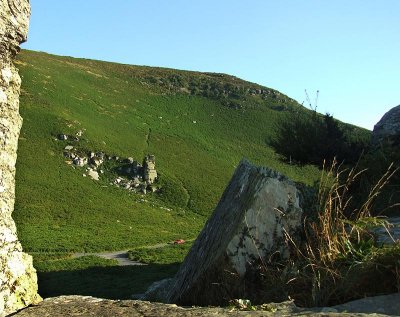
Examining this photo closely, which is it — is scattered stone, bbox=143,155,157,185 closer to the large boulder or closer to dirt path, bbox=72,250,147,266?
dirt path, bbox=72,250,147,266

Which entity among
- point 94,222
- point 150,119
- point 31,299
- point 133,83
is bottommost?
point 94,222

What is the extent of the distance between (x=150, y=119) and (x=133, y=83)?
93.4ft

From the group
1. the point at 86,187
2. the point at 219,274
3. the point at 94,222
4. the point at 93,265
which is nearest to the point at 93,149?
the point at 86,187

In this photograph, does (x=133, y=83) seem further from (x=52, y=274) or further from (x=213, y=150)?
(x=52, y=274)

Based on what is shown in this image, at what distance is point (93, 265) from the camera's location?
28719 mm

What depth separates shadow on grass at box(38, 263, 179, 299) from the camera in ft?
61.7

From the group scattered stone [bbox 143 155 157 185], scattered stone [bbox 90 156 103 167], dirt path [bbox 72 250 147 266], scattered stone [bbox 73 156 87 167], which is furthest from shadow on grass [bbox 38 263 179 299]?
scattered stone [bbox 90 156 103 167]

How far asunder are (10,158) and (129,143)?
84.1m

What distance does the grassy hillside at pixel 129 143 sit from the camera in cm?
5622

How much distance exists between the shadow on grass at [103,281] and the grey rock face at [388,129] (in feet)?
33.5

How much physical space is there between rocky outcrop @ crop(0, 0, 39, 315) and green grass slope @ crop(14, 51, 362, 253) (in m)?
35.8

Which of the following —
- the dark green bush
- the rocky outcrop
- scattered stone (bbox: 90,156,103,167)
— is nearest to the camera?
the rocky outcrop

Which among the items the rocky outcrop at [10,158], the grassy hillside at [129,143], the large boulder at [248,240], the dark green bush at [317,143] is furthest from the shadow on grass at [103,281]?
the rocky outcrop at [10,158]

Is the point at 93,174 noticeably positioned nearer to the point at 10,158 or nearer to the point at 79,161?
the point at 79,161
